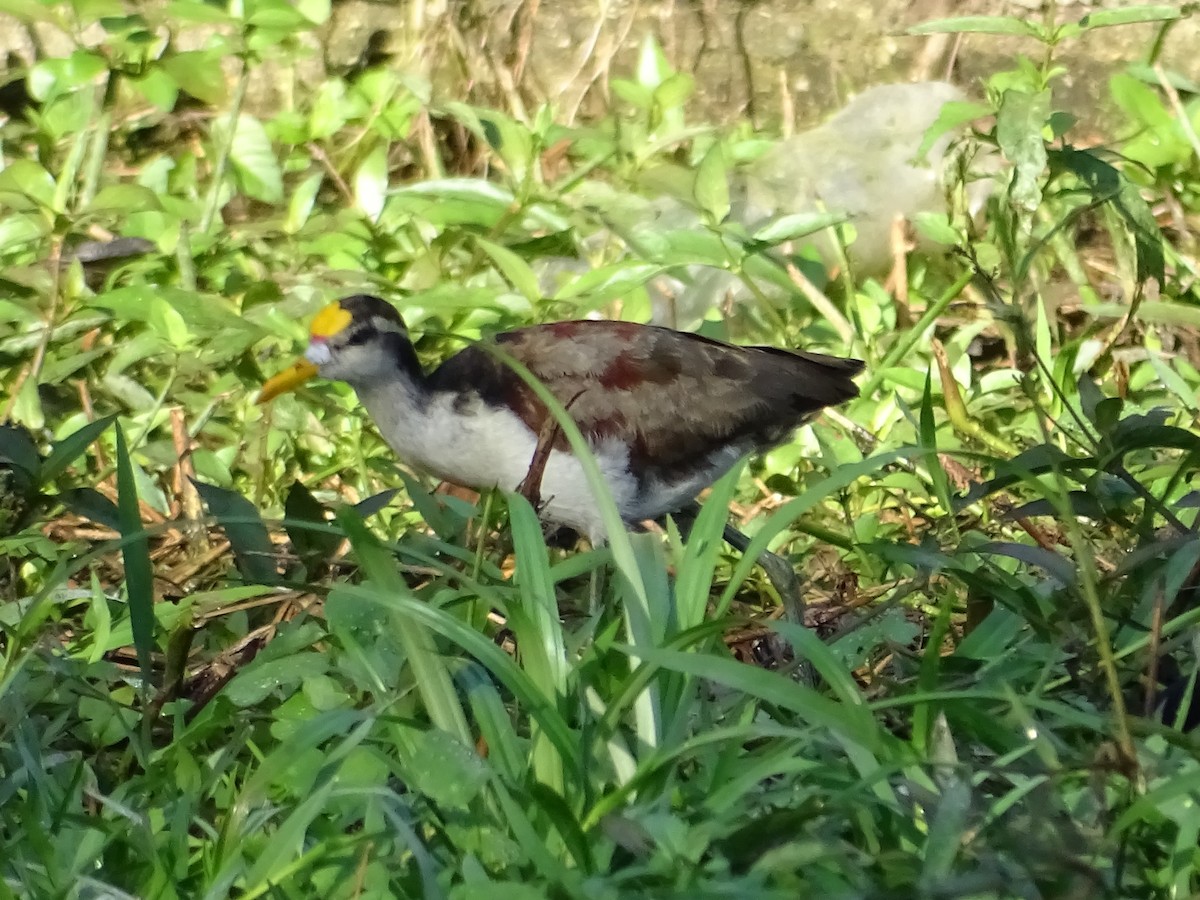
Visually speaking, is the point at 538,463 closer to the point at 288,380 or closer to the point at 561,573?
the point at 561,573

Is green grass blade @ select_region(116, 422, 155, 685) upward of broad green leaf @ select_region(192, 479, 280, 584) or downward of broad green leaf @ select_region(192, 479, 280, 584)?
upward

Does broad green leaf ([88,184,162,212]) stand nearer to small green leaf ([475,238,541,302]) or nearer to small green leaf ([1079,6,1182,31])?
small green leaf ([475,238,541,302])

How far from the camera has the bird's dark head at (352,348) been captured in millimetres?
3740

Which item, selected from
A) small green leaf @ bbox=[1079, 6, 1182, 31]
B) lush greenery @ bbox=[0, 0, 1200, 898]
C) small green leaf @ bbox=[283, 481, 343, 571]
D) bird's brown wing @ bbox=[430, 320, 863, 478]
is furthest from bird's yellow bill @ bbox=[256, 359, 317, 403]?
small green leaf @ bbox=[1079, 6, 1182, 31]

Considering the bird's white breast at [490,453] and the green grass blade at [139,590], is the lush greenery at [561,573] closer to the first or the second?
the green grass blade at [139,590]

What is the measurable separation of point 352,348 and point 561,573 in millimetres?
1735

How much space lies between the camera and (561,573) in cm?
216

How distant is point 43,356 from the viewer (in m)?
4.12

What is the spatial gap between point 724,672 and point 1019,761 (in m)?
0.43

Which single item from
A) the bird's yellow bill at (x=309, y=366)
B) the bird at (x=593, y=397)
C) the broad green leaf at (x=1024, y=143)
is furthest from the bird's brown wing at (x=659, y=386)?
the broad green leaf at (x=1024, y=143)

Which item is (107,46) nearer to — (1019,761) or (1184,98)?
(1184,98)

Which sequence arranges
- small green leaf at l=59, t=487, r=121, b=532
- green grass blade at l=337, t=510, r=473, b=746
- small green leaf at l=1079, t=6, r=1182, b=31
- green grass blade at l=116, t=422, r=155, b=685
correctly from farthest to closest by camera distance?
small green leaf at l=1079, t=6, r=1182, b=31 < small green leaf at l=59, t=487, r=121, b=532 < green grass blade at l=116, t=422, r=155, b=685 < green grass blade at l=337, t=510, r=473, b=746

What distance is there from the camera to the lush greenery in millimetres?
1721

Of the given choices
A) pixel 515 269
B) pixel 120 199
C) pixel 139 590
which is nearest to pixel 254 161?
pixel 120 199
